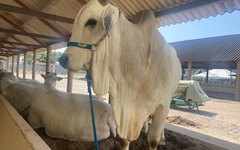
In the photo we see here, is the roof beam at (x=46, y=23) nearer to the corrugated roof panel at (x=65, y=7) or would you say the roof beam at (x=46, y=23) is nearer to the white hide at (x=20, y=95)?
the corrugated roof panel at (x=65, y=7)

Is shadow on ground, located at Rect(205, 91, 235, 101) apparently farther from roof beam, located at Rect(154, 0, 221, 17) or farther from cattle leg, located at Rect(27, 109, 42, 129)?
cattle leg, located at Rect(27, 109, 42, 129)

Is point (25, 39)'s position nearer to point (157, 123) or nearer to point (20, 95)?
point (20, 95)

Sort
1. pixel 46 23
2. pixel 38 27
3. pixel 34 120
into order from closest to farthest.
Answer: pixel 34 120 → pixel 46 23 → pixel 38 27

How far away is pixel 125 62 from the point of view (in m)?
1.50

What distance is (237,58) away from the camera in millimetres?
12133

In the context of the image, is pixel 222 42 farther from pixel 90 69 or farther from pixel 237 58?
pixel 90 69

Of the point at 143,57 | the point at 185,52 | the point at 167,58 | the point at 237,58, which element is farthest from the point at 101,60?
the point at 185,52

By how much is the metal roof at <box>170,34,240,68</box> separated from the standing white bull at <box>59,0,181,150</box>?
458 inches

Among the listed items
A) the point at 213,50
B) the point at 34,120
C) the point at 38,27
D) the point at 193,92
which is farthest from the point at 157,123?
the point at 213,50

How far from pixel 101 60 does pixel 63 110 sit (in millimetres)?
1609

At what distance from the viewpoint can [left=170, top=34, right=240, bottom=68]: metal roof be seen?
42.7 feet

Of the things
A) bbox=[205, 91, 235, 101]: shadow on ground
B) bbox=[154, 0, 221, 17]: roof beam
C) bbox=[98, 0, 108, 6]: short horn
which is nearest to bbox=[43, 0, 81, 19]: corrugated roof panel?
bbox=[154, 0, 221, 17]: roof beam

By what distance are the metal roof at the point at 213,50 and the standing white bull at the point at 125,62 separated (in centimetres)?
1162

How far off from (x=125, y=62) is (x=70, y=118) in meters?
1.44
